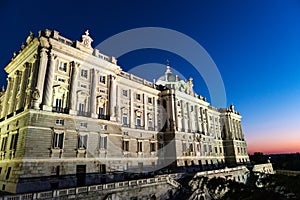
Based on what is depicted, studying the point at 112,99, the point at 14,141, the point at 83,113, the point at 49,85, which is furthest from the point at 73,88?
the point at 14,141

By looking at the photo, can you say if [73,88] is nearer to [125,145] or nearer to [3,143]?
[3,143]

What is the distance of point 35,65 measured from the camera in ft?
87.8

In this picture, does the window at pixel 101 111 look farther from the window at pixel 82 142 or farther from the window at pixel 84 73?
the window at pixel 84 73

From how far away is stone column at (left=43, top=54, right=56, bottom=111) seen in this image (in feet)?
82.1

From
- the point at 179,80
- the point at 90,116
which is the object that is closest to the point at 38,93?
the point at 90,116

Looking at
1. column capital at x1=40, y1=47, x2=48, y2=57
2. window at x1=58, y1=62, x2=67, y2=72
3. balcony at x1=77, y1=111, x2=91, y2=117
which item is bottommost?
balcony at x1=77, y1=111, x2=91, y2=117

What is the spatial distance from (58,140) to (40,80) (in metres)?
8.17

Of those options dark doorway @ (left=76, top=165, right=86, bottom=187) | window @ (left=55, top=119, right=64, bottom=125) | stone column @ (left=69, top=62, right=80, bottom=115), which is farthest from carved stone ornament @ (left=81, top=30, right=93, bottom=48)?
dark doorway @ (left=76, top=165, right=86, bottom=187)

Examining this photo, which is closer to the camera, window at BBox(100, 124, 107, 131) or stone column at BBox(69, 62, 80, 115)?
stone column at BBox(69, 62, 80, 115)

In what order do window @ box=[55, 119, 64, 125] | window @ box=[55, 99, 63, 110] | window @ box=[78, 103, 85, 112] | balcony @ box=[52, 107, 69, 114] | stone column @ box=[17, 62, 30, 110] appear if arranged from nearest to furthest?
window @ box=[55, 119, 64, 125] < balcony @ box=[52, 107, 69, 114] < window @ box=[55, 99, 63, 110] < stone column @ box=[17, 62, 30, 110] < window @ box=[78, 103, 85, 112]

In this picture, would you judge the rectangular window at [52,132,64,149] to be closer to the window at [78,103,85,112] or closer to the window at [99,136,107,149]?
the window at [78,103,85,112]

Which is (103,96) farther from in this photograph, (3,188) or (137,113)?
(3,188)

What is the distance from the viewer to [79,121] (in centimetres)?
2758

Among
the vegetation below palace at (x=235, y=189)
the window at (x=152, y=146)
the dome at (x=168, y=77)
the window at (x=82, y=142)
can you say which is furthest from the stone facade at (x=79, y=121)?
the dome at (x=168, y=77)
